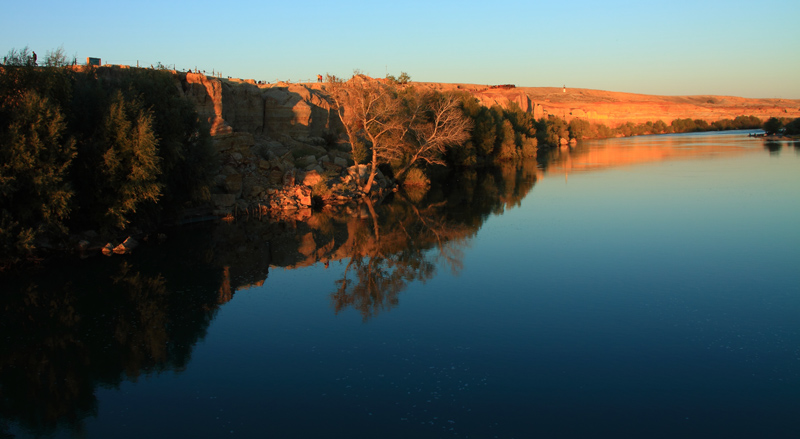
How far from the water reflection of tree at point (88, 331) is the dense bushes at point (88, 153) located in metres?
1.59

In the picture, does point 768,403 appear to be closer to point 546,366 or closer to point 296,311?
point 546,366

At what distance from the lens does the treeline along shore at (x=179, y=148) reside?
44.4ft

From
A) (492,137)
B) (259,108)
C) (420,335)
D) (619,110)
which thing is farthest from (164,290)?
(619,110)

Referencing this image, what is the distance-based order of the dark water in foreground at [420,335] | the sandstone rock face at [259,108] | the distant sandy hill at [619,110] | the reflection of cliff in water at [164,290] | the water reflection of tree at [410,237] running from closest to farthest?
the dark water in foreground at [420,335] → the reflection of cliff in water at [164,290] → the water reflection of tree at [410,237] → the sandstone rock face at [259,108] → the distant sandy hill at [619,110]

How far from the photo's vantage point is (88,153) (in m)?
14.9

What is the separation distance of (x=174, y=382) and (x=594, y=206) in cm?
1743

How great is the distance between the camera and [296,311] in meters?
10.8

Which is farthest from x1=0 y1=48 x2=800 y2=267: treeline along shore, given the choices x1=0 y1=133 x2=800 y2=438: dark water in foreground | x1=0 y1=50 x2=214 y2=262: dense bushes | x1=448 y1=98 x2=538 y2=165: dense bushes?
x1=0 y1=133 x2=800 y2=438: dark water in foreground

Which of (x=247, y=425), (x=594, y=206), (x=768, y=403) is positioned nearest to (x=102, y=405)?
(x=247, y=425)

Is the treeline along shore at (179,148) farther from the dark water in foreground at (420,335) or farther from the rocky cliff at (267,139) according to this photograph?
the dark water in foreground at (420,335)

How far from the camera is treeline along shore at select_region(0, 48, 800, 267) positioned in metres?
13.5

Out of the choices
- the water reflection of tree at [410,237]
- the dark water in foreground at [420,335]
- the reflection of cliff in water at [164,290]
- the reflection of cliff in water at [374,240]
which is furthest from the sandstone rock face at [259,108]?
the dark water in foreground at [420,335]

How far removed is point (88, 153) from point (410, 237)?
887 centimetres

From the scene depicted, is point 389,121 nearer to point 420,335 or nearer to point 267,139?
point 267,139
